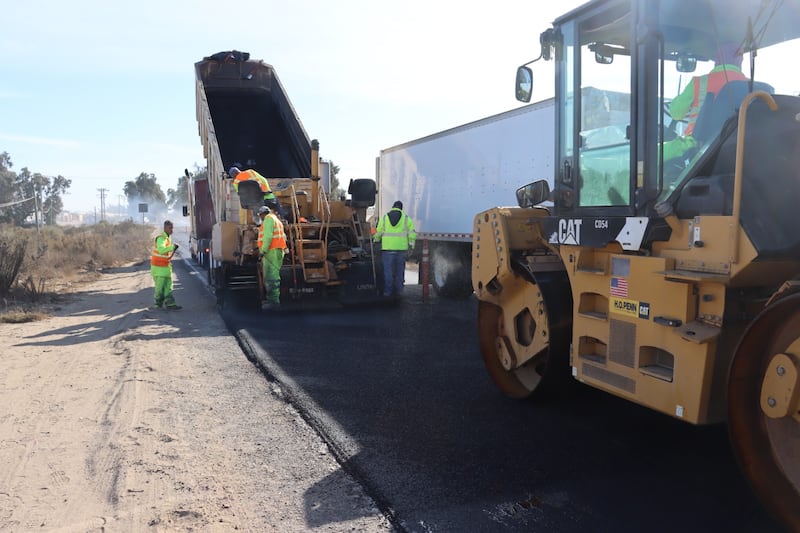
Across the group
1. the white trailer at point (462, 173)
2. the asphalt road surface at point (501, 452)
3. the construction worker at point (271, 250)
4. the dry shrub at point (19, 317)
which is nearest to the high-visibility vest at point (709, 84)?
the asphalt road surface at point (501, 452)

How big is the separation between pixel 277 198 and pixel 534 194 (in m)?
6.36

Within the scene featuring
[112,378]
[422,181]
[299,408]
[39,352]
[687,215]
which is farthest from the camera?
[422,181]

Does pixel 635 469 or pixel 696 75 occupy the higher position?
pixel 696 75

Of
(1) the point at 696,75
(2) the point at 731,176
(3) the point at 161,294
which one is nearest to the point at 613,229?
(2) the point at 731,176

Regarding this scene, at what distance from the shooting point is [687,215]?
3.43 m

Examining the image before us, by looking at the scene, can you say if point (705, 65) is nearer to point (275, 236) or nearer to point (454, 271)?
point (275, 236)

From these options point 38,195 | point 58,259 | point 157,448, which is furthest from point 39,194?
point 157,448

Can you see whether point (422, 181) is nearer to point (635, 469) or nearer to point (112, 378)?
point (112, 378)

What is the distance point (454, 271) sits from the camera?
12.1 metres

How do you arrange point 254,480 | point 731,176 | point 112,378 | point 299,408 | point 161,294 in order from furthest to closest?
1. point 161,294
2. point 112,378
3. point 299,408
4. point 254,480
5. point 731,176

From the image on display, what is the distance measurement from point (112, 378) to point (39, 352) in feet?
5.86

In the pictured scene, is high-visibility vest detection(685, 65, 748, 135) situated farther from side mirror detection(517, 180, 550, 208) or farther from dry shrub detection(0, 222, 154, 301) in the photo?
dry shrub detection(0, 222, 154, 301)

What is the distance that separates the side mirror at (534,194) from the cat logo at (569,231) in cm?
43

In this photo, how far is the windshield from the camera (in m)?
3.60
